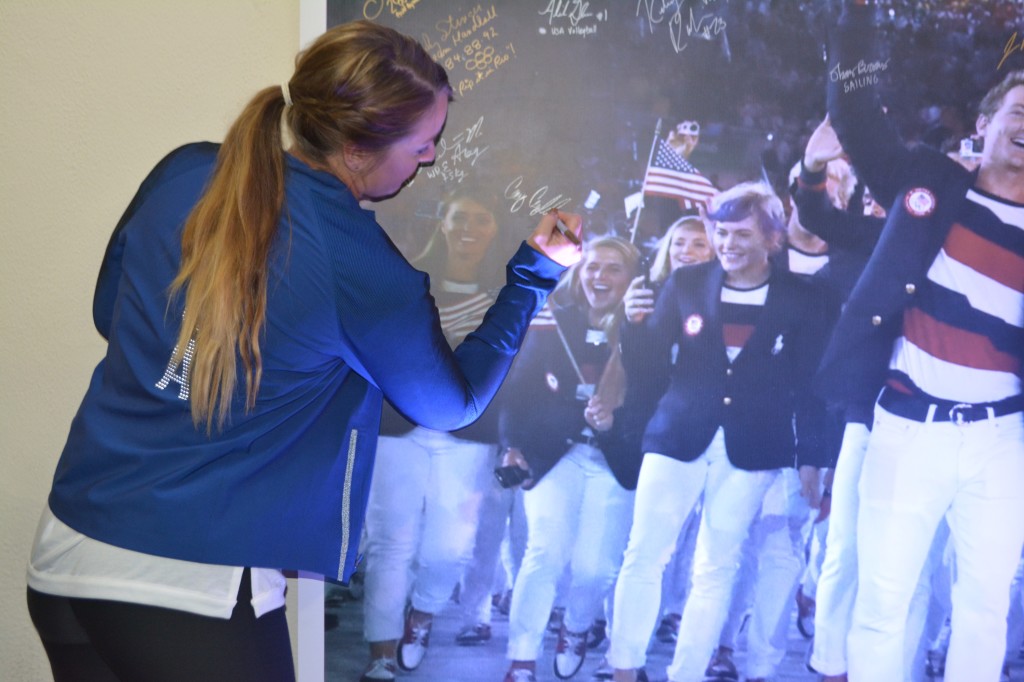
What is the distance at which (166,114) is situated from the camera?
68.8 inches

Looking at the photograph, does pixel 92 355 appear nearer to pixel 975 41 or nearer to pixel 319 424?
pixel 319 424

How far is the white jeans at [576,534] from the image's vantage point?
1674 millimetres

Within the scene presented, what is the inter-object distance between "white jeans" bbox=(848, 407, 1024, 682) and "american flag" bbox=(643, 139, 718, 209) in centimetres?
51

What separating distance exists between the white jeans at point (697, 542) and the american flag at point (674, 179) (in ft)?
1.41

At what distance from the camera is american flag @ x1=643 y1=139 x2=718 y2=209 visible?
1650 mm

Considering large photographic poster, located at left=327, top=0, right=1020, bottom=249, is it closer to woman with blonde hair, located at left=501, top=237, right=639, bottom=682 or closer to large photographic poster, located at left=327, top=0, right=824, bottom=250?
large photographic poster, located at left=327, top=0, right=824, bottom=250

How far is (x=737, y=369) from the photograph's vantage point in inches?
65.7

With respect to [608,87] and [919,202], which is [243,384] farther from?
[919,202]

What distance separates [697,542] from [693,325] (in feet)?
1.28
